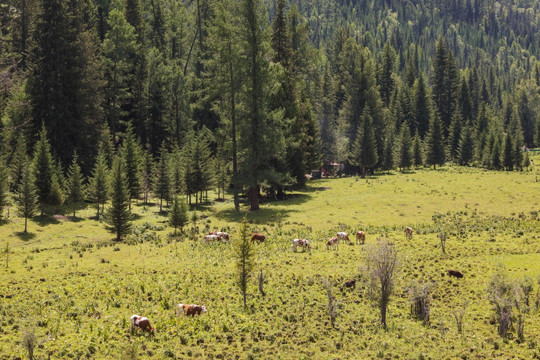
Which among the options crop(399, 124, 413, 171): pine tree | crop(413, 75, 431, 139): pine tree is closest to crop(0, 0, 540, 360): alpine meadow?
crop(399, 124, 413, 171): pine tree

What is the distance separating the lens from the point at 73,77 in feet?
205

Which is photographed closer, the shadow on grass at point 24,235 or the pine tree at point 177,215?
the shadow on grass at point 24,235

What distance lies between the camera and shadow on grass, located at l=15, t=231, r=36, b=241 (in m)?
38.4

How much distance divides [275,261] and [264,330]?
10113 millimetres

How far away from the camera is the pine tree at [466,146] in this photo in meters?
101

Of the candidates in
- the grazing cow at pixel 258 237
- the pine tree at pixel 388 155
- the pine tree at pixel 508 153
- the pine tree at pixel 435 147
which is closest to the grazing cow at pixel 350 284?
the grazing cow at pixel 258 237

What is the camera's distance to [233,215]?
4912 cm

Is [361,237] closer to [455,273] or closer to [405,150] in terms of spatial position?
[455,273]

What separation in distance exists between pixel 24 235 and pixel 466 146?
91371 mm

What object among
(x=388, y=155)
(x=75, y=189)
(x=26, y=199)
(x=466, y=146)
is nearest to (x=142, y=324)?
(x=26, y=199)

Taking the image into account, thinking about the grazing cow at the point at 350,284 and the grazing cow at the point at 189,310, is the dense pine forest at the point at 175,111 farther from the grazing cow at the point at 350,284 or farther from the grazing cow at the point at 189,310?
the grazing cow at the point at 350,284

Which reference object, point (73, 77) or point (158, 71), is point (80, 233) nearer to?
point (73, 77)

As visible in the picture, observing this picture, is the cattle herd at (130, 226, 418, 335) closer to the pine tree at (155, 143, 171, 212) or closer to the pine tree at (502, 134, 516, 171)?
the pine tree at (155, 143, 171, 212)

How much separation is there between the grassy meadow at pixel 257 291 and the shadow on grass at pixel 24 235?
0.08 m
